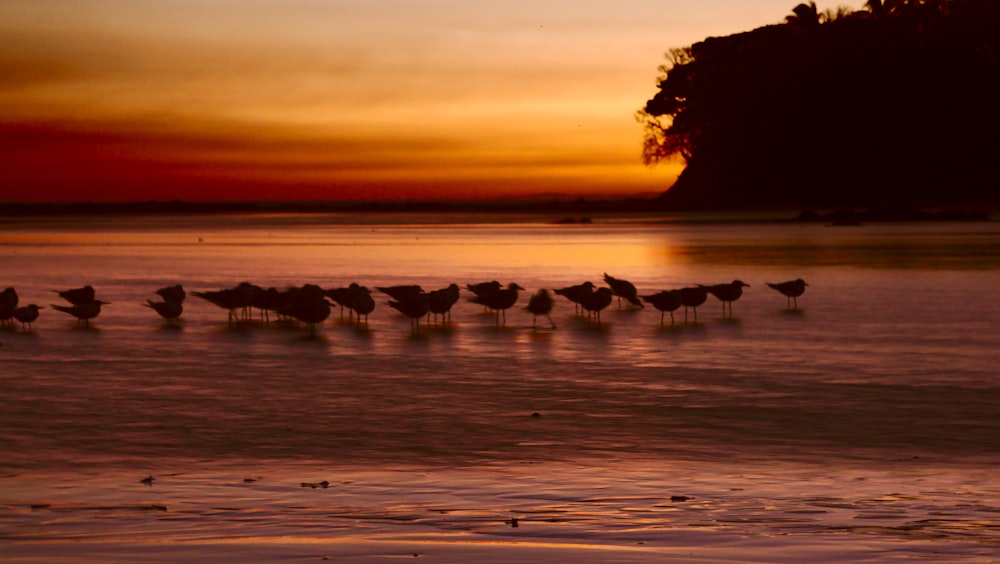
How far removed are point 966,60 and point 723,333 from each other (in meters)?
85.4

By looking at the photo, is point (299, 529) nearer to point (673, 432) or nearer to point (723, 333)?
point (673, 432)

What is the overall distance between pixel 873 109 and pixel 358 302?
278ft

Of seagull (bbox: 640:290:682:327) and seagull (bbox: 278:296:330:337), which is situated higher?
seagull (bbox: 278:296:330:337)

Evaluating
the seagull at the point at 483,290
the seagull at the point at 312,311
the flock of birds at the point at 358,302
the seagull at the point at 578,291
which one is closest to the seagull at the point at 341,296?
the flock of birds at the point at 358,302

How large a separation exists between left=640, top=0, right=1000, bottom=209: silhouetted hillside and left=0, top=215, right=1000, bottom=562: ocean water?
3082 inches

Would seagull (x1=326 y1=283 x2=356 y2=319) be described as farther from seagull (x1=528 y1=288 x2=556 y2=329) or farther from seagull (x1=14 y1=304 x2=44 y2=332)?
seagull (x1=14 y1=304 x2=44 y2=332)

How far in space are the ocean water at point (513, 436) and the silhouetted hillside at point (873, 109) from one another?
78.3 m

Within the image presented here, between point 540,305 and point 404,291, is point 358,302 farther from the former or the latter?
point 540,305

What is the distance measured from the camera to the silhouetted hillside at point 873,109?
97.6 metres

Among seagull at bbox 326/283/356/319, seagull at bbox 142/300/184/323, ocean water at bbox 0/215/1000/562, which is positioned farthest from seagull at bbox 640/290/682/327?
seagull at bbox 142/300/184/323

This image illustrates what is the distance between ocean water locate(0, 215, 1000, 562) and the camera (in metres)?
7.38

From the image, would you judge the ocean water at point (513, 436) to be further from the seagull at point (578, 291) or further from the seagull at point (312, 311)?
the seagull at point (578, 291)

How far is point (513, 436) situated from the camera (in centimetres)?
1092

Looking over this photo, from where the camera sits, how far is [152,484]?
29.5 feet
